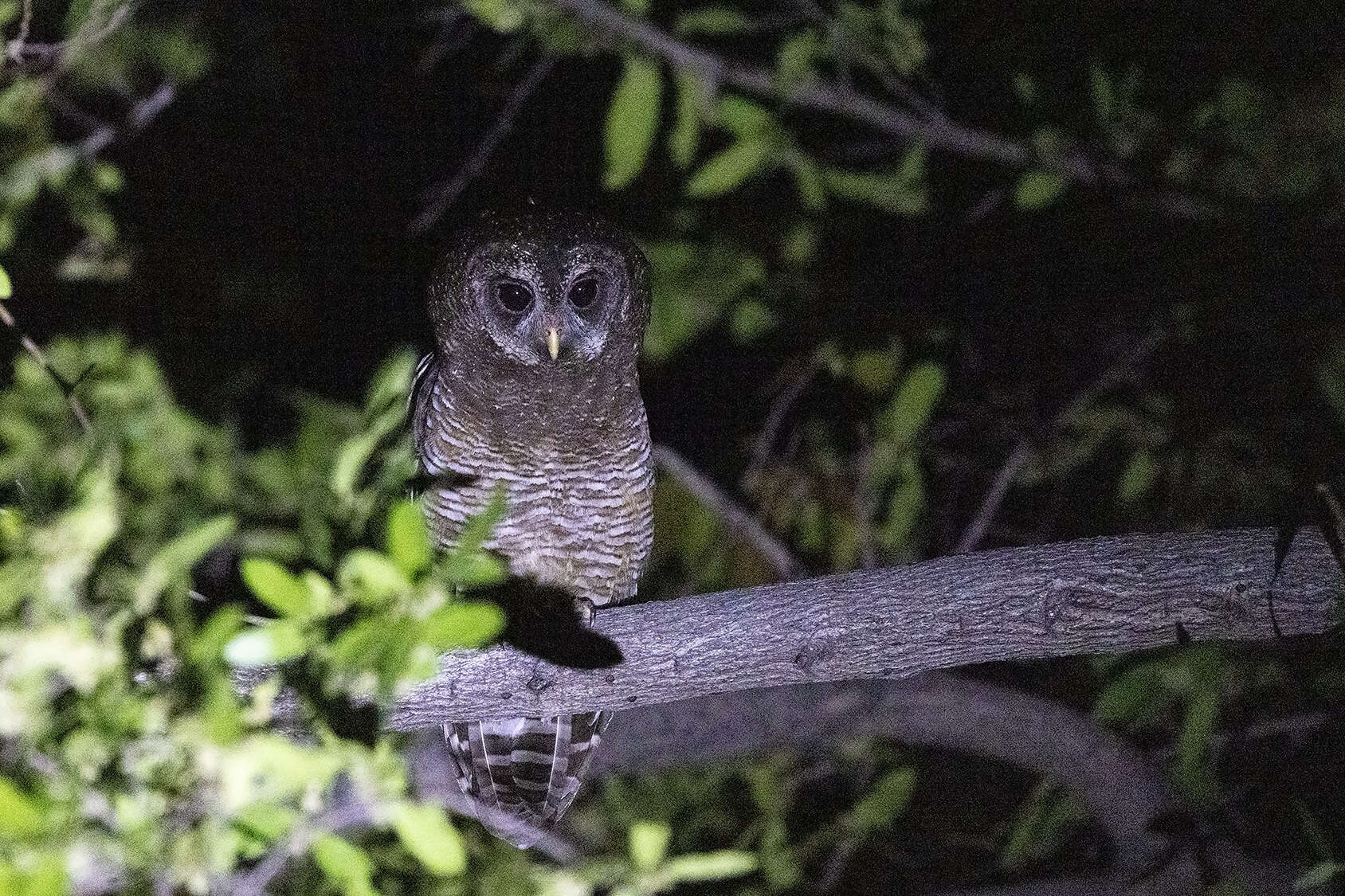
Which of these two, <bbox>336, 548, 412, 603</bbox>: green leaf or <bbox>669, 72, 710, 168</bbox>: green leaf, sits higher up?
<bbox>669, 72, 710, 168</bbox>: green leaf

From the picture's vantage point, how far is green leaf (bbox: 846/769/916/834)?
3137 millimetres

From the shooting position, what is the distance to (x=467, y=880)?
2795mm

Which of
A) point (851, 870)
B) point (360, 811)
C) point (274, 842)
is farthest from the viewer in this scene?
point (851, 870)

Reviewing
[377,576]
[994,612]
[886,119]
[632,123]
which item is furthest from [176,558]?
[886,119]

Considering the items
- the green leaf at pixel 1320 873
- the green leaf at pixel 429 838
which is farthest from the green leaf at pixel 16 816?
the green leaf at pixel 1320 873

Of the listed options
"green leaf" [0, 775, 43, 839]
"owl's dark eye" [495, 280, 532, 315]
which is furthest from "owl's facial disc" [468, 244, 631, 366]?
"green leaf" [0, 775, 43, 839]

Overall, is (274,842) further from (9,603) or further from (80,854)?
(9,603)

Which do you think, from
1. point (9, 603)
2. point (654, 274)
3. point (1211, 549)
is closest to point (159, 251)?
point (654, 274)

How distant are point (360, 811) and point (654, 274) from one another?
6.56 feet

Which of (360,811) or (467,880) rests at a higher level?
(360,811)

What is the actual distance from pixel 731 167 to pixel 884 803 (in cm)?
178

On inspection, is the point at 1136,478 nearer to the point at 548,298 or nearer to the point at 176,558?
the point at 548,298

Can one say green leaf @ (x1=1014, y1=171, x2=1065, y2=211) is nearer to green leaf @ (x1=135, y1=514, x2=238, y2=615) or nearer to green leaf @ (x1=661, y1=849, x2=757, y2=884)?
green leaf @ (x1=661, y1=849, x2=757, y2=884)

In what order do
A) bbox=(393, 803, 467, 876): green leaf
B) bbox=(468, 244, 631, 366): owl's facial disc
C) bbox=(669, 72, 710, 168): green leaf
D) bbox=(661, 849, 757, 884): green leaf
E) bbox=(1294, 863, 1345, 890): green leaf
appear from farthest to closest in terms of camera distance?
bbox=(669, 72, 710, 168): green leaf < bbox=(468, 244, 631, 366): owl's facial disc < bbox=(1294, 863, 1345, 890): green leaf < bbox=(661, 849, 757, 884): green leaf < bbox=(393, 803, 467, 876): green leaf
